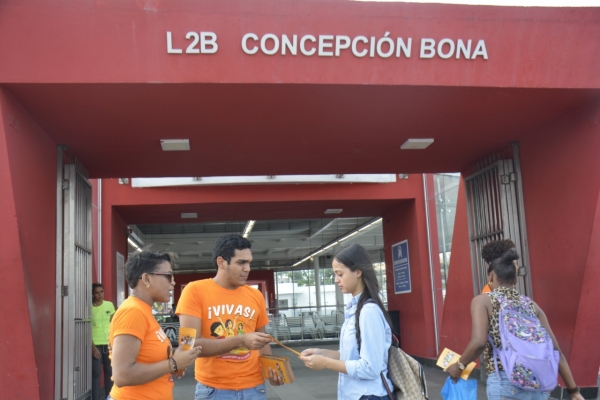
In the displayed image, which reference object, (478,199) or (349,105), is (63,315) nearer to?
(349,105)

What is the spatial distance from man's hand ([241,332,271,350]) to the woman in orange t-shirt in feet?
1.19

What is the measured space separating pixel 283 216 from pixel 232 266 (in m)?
8.70

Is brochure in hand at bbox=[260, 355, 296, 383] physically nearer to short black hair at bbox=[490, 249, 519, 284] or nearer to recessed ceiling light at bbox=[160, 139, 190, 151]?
short black hair at bbox=[490, 249, 519, 284]

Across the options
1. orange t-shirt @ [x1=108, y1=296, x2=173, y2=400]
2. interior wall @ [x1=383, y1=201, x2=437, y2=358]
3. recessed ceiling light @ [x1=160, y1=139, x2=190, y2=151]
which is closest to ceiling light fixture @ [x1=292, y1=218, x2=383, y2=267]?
interior wall @ [x1=383, y1=201, x2=437, y2=358]

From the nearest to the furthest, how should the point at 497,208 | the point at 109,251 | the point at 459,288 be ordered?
the point at 497,208 → the point at 459,288 → the point at 109,251

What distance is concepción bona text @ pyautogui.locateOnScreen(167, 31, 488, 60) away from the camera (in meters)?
4.88

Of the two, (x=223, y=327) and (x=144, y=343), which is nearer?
(x=144, y=343)

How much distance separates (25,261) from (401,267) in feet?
26.4

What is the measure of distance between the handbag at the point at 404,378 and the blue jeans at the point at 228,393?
914mm

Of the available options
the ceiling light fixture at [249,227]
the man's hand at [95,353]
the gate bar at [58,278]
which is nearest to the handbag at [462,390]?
the gate bar at [58,278]

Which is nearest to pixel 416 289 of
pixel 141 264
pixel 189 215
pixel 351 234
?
pixel 189 215

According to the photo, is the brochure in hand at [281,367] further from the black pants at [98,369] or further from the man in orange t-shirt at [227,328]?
the black pants at [98,369]

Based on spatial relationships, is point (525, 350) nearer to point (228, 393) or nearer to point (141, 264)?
point (228, 393)

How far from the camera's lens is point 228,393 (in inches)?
127
